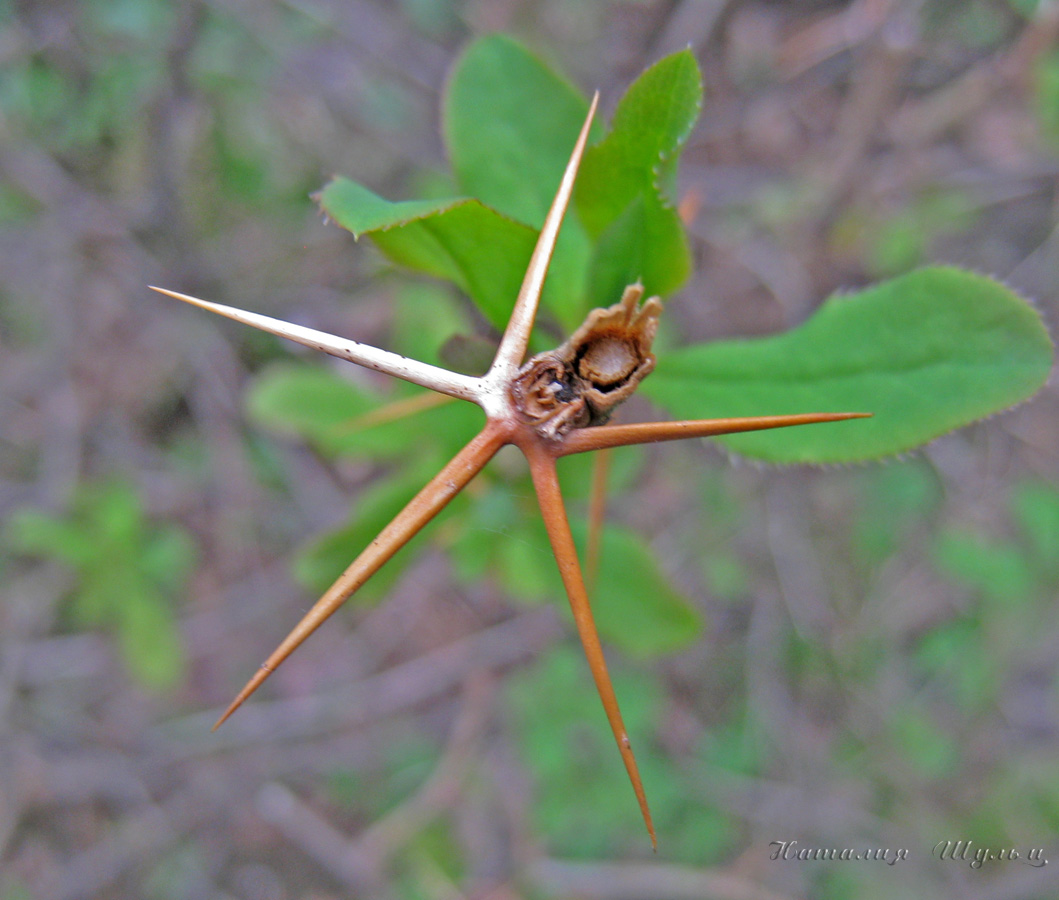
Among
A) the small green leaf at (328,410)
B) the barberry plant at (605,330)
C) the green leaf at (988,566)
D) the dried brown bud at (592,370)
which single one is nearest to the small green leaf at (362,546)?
the small green leaf at (328,410)

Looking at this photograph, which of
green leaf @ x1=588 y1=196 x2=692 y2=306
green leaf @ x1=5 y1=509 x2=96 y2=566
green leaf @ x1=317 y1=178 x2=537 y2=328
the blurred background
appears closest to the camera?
green leaf @ x1=317 y1=178 x2=537 y2=328

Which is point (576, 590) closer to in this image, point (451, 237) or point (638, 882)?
point (451, 237)

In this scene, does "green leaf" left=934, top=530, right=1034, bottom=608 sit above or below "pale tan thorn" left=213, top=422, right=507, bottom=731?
above

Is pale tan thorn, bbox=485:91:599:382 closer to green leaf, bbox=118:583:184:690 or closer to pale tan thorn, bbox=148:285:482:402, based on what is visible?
pale tan thorn, bbox=148:285:482:402

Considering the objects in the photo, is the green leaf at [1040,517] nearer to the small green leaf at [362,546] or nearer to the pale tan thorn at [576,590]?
the small green leaf at [362,546]

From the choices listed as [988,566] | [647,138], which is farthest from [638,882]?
[647,138]

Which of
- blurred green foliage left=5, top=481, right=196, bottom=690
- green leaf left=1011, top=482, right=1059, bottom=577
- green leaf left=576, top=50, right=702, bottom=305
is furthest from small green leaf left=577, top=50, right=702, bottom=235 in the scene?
green leaf left=1011, top=482, right=1059, bottom=577

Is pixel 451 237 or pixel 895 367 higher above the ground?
pixel 451 237
